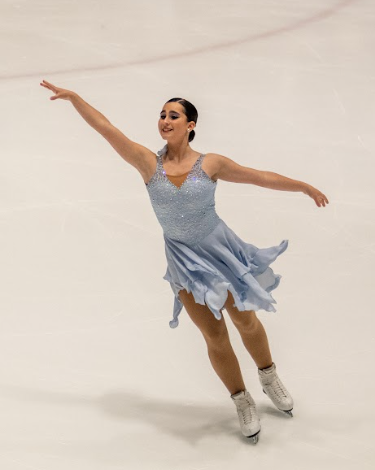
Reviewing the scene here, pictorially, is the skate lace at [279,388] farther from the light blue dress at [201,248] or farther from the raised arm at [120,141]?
the raised arm at [120,141]

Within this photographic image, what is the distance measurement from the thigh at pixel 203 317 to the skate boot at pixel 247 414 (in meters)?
0.27

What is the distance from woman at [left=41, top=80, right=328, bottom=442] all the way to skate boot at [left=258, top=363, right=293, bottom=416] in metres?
0.15

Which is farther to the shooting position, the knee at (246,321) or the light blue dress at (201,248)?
the knee at (246,321)

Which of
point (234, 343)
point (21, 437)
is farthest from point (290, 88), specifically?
point (21, 437)

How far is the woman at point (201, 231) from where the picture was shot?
3.50 metres

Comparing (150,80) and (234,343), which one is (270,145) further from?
(234,343)

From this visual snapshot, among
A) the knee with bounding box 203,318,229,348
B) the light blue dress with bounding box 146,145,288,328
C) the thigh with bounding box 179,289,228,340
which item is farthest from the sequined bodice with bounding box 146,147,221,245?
the knee with bounding box 203,318,229,348

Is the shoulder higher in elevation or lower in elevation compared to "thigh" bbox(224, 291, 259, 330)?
higher

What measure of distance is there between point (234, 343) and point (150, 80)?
297 centimetres

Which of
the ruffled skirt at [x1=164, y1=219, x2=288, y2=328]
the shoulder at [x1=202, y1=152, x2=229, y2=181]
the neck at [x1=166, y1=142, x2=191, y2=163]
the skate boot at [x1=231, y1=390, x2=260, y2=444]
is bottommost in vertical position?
the skate boot at [x1=231, y1=390, x2=260, y2=444]

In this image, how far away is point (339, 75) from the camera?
6844 mm

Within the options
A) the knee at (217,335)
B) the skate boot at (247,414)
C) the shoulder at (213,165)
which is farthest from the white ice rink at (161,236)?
the shoulder at (213,165)

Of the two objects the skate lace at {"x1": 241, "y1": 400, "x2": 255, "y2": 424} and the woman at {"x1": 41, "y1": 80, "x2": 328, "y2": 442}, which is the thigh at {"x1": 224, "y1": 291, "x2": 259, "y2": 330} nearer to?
the woman at {"x1": 41, "y1": 80, "x2": 328, "y2": 442}

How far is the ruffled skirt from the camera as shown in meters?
3.49
